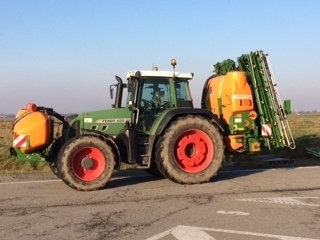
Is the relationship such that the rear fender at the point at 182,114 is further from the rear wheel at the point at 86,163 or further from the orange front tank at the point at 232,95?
the rear wheel at the point at 86,163

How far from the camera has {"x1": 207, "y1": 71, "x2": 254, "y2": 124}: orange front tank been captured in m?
10.7

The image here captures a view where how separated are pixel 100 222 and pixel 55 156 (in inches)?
136

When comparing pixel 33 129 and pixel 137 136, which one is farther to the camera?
pixel 137 136

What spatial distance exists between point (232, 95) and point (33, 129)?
4.45m

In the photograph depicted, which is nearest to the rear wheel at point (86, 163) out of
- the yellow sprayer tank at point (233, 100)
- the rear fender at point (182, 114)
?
the rear fender at point (182, 114)

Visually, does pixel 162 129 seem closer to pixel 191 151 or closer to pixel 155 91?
pixel 191 151

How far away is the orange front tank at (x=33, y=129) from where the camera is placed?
922 centimetres

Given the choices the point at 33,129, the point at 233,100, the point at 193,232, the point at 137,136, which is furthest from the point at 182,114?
the point at 193,232

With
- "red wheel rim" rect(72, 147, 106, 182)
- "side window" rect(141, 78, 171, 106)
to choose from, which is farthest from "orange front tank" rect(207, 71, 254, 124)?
"red wheel rim" rect(72, 147, 106, 182)

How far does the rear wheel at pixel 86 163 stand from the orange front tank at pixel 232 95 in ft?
10.0

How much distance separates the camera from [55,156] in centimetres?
970

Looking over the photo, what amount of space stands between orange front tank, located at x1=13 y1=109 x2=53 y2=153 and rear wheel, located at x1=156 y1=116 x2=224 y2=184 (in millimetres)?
2334

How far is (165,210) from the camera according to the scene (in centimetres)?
729

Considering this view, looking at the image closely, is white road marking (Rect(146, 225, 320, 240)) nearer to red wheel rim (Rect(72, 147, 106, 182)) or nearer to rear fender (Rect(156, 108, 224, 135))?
red wheel rim (Rect(72, 147, 106, 182))
